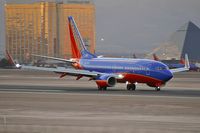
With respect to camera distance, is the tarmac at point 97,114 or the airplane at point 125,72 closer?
the tarmac at point 97,114

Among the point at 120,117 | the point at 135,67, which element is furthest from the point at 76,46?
the point at 120,117

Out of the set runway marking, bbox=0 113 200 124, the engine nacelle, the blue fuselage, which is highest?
runway marking, bbox=0 113 200 124

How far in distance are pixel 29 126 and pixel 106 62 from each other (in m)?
38.1

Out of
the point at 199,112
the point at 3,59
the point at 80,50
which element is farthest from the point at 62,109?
the point at 3,59

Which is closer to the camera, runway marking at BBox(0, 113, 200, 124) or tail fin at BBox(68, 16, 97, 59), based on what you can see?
runway marking at BBox(0, 113, 200, 124)

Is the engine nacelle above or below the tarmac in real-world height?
below

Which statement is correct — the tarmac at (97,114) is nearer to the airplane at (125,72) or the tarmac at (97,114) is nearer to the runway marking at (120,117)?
the runway marking at (120,117)

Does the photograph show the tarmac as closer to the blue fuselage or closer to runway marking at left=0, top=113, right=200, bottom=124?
runway marking at left=0, top=113, right=200, bottom=124

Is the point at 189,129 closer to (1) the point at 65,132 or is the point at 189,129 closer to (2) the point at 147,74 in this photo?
(1) the point at 65,132

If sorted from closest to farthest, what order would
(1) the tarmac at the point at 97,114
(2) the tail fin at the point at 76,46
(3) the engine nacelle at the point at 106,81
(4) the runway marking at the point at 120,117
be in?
1. (1) the tarmac at the point at 97,114
2. (4) the runway marking at the point at 120,117
3. (3) the engine nacelle at the point at 106,81
4. (2) the tail fin at the point at 76,46

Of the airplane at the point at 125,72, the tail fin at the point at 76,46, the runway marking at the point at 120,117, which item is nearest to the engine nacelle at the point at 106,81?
the airplane at the point at 125,72

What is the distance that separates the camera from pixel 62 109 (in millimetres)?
41312

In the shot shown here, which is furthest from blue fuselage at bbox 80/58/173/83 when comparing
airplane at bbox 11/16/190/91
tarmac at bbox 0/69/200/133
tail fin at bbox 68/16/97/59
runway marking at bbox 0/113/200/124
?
runway marking at bbox 0/113/200/124

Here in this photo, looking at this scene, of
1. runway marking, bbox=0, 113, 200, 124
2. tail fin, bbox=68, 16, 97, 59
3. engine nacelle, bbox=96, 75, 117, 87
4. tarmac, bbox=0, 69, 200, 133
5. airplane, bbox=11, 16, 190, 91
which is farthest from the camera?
tail fin, bbox=68, 16, 97, 59
